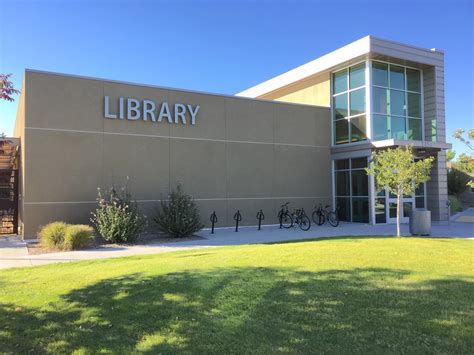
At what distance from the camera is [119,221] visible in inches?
525

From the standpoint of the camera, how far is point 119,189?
611 inches

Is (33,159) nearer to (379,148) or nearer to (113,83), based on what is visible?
(113,83)

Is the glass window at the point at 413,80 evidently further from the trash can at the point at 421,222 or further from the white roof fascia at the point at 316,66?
the trash can at the point at 421,222

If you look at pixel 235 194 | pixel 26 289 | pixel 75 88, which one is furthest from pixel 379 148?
pixel 26 289

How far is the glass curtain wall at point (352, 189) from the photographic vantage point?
18938 millimetres

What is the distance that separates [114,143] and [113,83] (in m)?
2.27

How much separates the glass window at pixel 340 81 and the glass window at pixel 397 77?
2171 millimetres

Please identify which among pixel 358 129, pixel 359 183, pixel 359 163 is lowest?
pixel 359 183

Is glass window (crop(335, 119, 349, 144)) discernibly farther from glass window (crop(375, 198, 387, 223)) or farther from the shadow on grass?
the shadow on grass

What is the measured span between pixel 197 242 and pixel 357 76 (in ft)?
Result: 38.0

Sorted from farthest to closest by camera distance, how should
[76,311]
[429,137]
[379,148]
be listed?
[429,137] < [379,148] < [76,311]

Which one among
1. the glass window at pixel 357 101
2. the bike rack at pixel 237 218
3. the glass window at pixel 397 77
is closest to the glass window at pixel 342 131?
the glass window at pixel 357 101

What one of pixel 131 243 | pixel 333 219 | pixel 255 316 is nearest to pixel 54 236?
pixel 131 243

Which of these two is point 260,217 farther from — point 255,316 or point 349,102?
point 255,316
